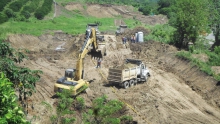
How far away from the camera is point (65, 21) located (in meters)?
63.0

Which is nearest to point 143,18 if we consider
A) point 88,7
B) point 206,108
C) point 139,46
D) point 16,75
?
point 88,7

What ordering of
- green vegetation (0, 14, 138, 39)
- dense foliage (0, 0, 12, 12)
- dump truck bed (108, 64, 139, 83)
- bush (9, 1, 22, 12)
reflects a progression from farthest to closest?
bush (9, 1, 22, 12) → dense foliage (0, 0, 12, 12) → green vegetation (0, 14, 138, 39) → dump truck bed (108, 64, 139, 83)

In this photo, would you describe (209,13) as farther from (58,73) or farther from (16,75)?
(16,75)

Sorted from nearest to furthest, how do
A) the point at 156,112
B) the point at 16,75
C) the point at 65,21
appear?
the point at 16,75, the point at 156,112, the point at 65,21

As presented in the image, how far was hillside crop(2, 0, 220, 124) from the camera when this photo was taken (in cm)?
2242

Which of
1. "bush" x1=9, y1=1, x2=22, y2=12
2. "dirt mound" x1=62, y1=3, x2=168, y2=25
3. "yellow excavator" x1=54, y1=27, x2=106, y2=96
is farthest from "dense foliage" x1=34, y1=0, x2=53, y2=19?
"yellow excavator" x1=54, y1=27, x2=106, y2=96

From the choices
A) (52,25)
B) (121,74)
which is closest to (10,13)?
(52,25)

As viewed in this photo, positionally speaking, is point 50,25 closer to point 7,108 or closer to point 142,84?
point 142,84

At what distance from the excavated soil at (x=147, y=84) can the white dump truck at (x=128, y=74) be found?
0.59 m

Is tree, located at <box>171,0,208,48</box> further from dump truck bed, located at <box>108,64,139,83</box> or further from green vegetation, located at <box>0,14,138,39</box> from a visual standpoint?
green vegetation, located at <box>0,14,138,39</box>

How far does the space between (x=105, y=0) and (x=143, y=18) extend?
2345 cm

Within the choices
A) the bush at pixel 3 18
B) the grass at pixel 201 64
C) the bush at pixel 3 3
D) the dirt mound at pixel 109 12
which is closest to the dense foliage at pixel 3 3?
the bush at pixel 3 3

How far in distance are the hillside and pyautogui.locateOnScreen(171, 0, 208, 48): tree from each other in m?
2.98

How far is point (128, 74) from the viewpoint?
26984 millimetres
